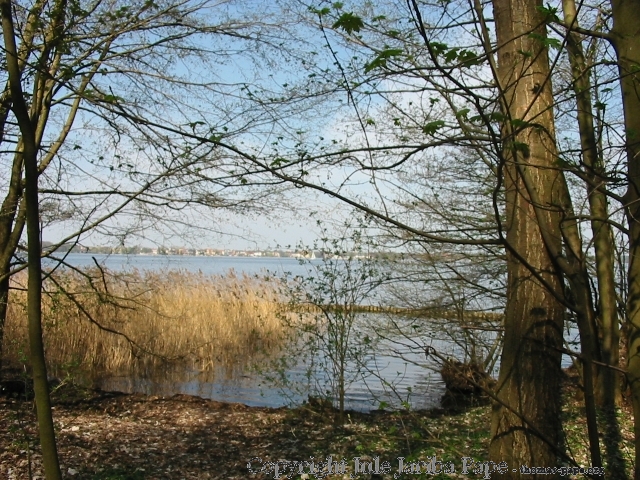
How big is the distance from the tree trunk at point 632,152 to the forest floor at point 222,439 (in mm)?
924

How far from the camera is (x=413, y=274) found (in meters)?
6.70

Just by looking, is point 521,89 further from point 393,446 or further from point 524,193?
point 393,446

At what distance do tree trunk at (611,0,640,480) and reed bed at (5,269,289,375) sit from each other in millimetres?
4178

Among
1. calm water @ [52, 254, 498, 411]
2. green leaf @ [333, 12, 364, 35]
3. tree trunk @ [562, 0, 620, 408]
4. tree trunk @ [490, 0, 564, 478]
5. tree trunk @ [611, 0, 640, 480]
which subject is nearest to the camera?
green leaf @ [333, 12, 364, 35]

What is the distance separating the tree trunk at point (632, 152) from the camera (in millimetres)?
3020

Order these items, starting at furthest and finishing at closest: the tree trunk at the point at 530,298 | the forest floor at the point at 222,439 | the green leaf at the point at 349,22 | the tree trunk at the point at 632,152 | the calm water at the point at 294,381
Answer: the calm water at the point at 294,381 < the forest floor at the point at 222,439 < the tree trunk at the point at 632,152 < the tree trunk at the point at 530,298 < the green leaf at the point at 349,22

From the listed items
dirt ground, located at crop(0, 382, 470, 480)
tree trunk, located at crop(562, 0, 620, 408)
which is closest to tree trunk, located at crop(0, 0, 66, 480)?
dirt ground, located at crop(0, 382, 470, 480)

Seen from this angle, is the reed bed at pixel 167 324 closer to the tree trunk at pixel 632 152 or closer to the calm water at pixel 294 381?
the calm water at pixel 294 381

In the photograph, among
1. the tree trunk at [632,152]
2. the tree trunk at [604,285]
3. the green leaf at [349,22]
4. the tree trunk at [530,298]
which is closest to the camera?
the green leaf at [349,22]

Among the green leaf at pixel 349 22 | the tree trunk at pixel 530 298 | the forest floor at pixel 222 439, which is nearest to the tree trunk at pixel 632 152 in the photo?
the tree trunk at pixel 530 298

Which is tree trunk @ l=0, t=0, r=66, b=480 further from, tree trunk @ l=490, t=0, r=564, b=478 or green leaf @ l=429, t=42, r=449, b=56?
tree trunk @ l=490, t=0, r=564, b=478

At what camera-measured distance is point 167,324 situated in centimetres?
988

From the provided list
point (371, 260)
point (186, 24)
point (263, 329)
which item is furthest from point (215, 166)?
point (263, 329)

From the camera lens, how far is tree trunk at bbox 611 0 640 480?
3020mm
